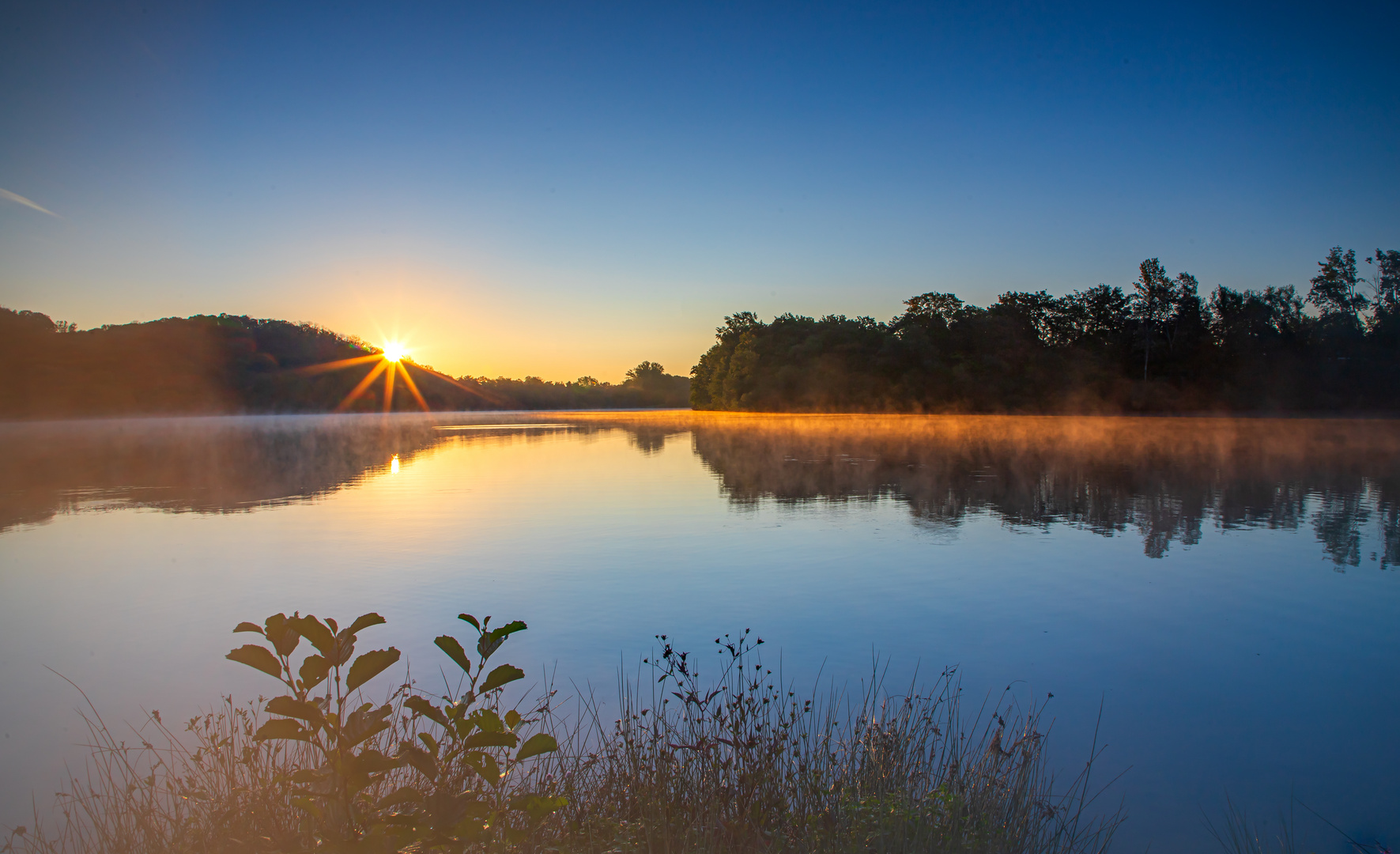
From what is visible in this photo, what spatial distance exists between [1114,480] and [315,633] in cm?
2039

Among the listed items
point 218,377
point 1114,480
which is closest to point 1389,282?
point 1114,480

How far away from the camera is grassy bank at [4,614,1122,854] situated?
2119 millimetres

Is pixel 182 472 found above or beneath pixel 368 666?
beneath

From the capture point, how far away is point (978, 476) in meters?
20.5

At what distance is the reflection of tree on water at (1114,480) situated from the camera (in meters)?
13.2

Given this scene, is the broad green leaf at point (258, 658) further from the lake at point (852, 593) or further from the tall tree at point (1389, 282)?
the tall tree at point (1389, 282)

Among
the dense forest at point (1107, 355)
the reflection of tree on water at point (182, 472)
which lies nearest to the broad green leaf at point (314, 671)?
the reflection of tree on water at point (182, 472)

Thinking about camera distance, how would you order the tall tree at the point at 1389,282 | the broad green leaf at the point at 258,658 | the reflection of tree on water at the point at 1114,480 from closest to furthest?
the broad green leaf at the point at 258,658, the reflection of tree on water at the point at 1114,480, the tall tree at the point at 1389,282

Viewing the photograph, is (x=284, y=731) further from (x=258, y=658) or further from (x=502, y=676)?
(x=502, y=676)

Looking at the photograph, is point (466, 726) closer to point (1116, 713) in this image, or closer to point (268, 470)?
point (1116, 713)

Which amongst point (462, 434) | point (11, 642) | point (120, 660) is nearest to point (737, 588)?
point (120, 660)

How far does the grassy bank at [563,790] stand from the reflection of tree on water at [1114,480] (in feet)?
26.8

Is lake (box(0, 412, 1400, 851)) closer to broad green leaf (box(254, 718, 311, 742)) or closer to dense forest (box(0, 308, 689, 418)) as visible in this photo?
broad green leaf (box(254, 718, 311, 742))

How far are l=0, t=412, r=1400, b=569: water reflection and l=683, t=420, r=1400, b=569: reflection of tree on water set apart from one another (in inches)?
2.6
